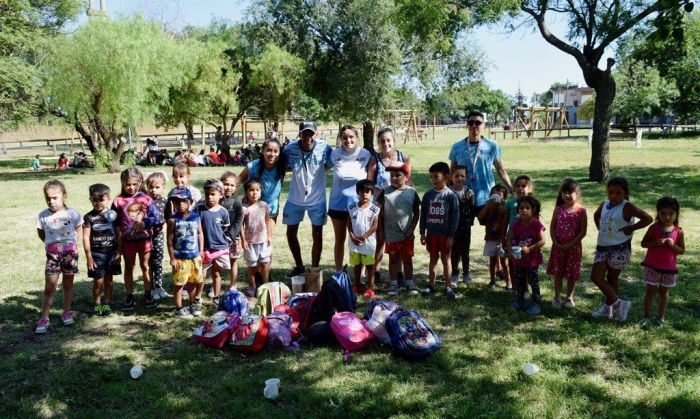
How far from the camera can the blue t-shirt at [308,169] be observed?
597 cm

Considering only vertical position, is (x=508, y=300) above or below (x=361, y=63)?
below

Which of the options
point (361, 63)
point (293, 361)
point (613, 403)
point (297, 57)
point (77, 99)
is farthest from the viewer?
point (297, 57)

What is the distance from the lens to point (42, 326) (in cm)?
507

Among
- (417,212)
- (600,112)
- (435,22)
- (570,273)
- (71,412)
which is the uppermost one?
(435,22)

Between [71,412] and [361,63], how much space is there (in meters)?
21.5

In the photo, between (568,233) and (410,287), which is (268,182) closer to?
(410,287)

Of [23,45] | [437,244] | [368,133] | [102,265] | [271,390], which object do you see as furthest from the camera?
[368,133]

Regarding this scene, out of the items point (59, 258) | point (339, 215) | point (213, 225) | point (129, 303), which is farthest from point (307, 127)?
point (59, 258)

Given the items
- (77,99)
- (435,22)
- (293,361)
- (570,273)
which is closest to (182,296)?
(293,361)

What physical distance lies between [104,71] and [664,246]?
18.6 meters

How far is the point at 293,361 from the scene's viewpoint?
4.34 m

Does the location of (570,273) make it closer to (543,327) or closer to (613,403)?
(543,327)

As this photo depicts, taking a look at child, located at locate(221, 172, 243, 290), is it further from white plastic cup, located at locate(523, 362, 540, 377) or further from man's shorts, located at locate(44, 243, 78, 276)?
white plastic cup, located at locate(523, 362, 540, 377)

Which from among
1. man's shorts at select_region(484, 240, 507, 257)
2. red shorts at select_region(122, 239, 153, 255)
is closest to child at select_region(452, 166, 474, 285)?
man's shorts at select_region(484, 240, 507, 257)
